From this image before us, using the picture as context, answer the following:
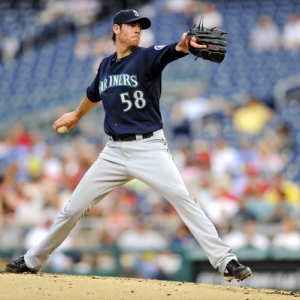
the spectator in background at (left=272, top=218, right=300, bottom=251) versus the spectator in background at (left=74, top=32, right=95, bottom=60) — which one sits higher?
the spectator in background at (left=74, top=32, right=95, bottom=60)

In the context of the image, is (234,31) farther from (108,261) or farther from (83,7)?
(108,261)

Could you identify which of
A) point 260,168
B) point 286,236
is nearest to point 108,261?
point 286,236

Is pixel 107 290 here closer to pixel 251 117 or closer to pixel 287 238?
pixel 287 238

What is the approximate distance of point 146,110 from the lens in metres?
4.29

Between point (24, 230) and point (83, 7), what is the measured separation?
270 inches

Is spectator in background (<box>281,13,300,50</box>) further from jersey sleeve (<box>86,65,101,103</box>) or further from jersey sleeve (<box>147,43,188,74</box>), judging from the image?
jersey sleeve (<box>147,43,188,74</box>)

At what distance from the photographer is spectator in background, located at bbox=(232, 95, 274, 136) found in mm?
10555

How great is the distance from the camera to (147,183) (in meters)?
4.30

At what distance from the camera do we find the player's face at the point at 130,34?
14.4 ft

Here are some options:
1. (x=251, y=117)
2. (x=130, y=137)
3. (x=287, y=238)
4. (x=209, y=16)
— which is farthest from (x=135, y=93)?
(x=209, y=16)

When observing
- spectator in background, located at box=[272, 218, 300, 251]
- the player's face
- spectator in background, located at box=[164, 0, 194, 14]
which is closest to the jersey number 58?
the player's face

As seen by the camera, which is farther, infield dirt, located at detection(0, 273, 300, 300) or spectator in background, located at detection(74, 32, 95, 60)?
spectator in background, located at detection(74, 32, 95, 60)

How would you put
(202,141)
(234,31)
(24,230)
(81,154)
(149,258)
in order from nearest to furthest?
(149,258) < (24,230) < (81,154) < (202,141) < (234,31)

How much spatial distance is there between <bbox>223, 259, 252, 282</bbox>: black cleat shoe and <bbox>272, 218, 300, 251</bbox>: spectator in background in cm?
355
